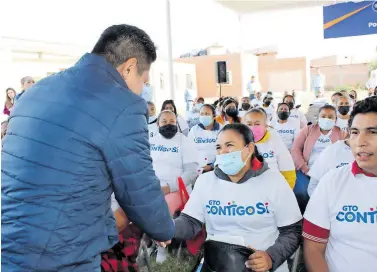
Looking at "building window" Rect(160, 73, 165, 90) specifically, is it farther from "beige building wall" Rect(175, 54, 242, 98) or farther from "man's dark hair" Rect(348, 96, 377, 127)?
"man's dark hair" Rect(348, 96, 377, 127)

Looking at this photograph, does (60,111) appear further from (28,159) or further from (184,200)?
(184,200)

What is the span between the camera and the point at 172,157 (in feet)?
15.7

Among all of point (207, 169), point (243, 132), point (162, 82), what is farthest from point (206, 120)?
point (162, 82)

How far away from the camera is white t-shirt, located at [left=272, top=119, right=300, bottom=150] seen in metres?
6.71

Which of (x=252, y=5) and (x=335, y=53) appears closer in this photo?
(x=252, y=5)

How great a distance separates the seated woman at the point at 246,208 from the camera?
2.53m

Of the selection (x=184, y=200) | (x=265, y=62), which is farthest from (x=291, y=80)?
(x=184, y=200)

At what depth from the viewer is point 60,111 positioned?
1449 millimetres

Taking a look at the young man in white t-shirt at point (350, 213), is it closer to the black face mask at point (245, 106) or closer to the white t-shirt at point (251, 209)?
the white t-shirt at point (251, 209)

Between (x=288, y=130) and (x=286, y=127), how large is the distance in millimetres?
95

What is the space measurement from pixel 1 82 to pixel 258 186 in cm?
183

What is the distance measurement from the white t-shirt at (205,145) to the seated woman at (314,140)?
48.2 inches

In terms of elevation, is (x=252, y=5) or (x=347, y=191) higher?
(x=252, y=5)

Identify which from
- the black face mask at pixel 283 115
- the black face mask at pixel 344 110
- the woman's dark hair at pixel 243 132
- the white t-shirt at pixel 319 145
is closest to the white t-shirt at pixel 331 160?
the woman's dark hair at pixel 243 132
